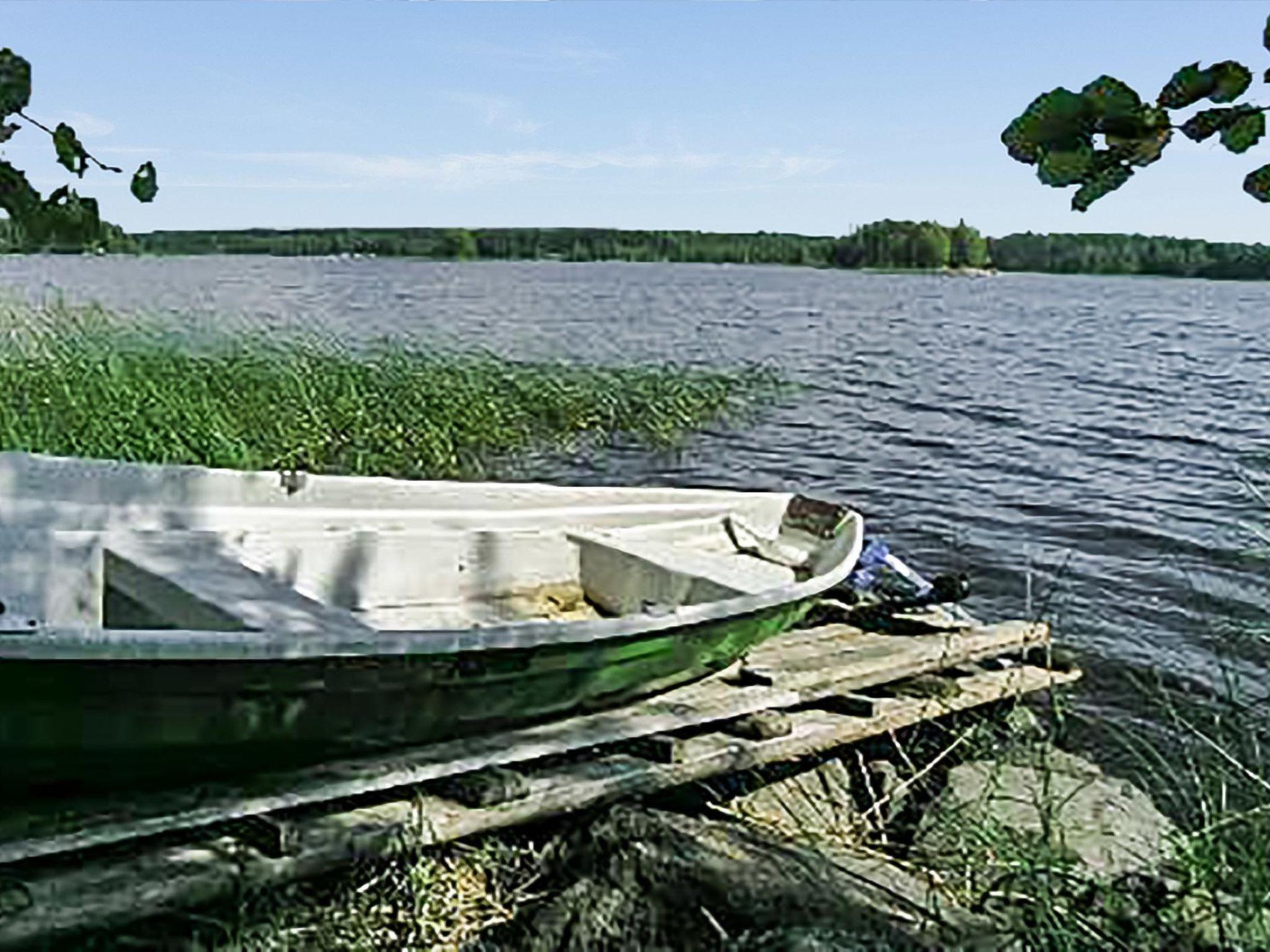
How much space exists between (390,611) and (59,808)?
1.98 metres

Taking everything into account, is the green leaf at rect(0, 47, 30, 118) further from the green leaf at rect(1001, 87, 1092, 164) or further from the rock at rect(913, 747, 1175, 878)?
the rock at rect(913, 747, 1175, 878)

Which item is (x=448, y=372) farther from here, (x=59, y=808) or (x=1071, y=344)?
(x=1071, y=344)

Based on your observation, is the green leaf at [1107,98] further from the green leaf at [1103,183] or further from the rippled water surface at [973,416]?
the rippled water surface at [973,416]

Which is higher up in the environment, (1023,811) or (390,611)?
(390,611)

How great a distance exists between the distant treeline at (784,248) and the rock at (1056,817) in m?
56.4

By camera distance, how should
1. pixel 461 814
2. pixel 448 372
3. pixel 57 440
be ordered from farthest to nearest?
pixel 448 372 → pixel 57 440 → pixel 461 814

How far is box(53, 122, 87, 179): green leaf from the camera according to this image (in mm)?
1729

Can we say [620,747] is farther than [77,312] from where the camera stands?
No

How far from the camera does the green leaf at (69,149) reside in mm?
1729

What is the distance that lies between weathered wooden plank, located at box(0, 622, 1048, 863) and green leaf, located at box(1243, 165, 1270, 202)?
349 centimetres

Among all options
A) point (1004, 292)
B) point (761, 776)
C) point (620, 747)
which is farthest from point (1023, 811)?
point (1004, 292)

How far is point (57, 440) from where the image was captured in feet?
32.0

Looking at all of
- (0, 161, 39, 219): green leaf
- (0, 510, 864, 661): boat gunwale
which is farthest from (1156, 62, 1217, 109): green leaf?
(0, 510, 864, 661): boat gunwale

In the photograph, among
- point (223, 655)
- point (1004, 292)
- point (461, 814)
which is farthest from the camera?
point (1004, 292)
